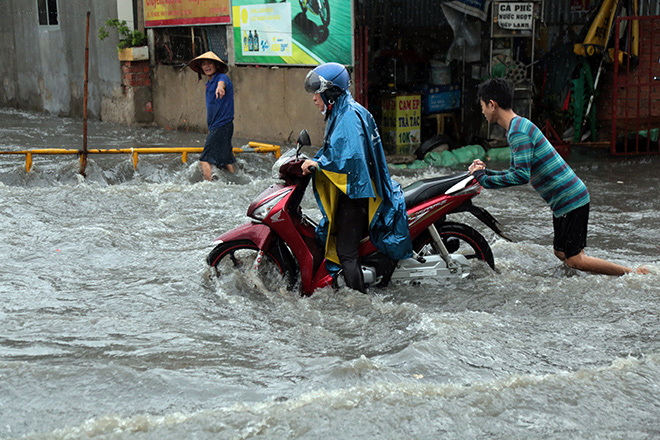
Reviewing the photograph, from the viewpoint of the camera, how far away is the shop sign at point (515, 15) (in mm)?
10664


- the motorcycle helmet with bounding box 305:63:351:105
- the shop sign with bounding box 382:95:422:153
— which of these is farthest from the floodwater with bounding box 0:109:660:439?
the shop sign with bounding box 382:95:422:153

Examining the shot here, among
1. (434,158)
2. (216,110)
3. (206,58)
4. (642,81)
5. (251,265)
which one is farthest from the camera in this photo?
(642,81)

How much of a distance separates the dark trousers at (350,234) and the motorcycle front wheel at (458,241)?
1.83 ft

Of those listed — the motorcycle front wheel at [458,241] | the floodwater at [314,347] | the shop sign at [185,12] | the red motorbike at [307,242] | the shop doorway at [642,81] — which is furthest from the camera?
the shop sign at [185,12]

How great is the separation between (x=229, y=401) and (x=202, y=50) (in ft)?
35.5

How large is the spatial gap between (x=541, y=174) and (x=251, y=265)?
83.9 inches

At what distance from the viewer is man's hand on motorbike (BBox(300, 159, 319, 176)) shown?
471 centimetres

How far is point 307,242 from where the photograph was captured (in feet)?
16.9

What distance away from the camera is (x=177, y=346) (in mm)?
4441

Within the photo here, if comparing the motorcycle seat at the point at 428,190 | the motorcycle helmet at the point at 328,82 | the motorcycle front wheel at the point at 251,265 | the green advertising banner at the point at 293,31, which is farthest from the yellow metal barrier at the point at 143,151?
the motorcycle helmet at the point at 328,82

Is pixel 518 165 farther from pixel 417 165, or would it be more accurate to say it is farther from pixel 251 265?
pixel 417 165

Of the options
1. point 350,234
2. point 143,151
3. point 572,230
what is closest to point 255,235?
point 350,234

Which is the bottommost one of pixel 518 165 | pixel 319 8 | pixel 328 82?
pixel 518 165

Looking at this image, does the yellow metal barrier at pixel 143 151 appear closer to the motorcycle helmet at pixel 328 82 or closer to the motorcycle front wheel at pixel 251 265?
the motorcycle front wheel at pixel 251 265
